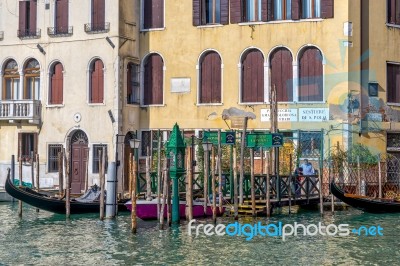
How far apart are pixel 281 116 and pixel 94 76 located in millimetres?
5416

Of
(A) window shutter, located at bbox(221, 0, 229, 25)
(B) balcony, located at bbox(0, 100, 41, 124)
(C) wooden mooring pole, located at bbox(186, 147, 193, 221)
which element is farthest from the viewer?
(B) balcony, located at bbox(0, 100, 41, 124)

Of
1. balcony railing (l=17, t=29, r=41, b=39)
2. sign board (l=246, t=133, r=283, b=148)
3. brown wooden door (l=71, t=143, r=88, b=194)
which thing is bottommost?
brown wooden door (l=71, t=143, r=88, b=194)

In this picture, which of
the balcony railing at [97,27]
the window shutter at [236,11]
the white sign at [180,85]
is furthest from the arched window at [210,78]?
the balcony railing at [97,27]

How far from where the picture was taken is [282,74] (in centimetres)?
2378

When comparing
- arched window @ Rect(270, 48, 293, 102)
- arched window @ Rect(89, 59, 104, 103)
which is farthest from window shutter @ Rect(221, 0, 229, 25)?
arched window @ Rect(89, 59, 104, 103)

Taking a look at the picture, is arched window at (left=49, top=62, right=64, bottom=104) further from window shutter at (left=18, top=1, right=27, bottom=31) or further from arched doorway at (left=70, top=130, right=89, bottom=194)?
window shutter at (left=18, top=1, right=27, bottom=31)

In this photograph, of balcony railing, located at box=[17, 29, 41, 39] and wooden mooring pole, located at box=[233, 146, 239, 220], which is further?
balcony railing, located at box=[17, 29, 41, 39]

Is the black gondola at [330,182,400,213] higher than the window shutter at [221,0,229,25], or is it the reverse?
the window shutter at [221,0,229,25]

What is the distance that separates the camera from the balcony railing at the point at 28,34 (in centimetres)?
2608

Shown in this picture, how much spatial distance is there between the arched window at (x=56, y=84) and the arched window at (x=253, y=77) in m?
5.30

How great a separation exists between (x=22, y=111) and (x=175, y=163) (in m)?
8.91

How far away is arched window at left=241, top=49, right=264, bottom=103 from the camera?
78.9 ft

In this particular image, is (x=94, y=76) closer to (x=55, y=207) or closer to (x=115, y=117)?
(x=115, y=117)

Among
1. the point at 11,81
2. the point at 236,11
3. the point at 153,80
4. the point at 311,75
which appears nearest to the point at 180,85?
the point at 153,80
